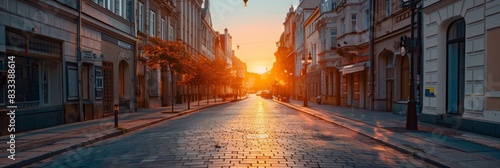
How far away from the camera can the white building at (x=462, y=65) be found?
Result: 11070 mm

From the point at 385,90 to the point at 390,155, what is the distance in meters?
14.9

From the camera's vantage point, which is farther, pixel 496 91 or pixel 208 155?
pixel 496 91

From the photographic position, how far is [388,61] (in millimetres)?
22406

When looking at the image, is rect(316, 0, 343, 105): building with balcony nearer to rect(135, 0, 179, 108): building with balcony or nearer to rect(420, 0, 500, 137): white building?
rect(135, 0, 179, 108): building with balcony

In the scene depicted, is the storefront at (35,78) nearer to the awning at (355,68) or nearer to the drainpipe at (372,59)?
the drainpipe at (372,59)

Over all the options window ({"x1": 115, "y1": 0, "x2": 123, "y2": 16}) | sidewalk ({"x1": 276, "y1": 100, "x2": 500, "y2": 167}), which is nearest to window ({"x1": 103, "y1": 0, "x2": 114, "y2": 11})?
window ({"x1": 115, "y1": 0, "x2": 123, "y2": 16})

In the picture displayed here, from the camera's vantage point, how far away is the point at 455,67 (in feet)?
45.3

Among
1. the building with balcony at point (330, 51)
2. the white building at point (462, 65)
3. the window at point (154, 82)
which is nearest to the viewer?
the white building at point (462, 65)

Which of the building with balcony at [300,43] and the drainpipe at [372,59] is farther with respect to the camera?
the building with balcony at [300,43]

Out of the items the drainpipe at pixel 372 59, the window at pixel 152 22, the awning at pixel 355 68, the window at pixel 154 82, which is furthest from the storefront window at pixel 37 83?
the awning at pixel 355 68

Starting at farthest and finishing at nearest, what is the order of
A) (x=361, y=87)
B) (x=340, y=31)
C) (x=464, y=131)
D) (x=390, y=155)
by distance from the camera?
(x=340, y=31) < (x=361, y=87) < (x=464, y=131) < (x=390, y=155)

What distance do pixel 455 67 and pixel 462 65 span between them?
1.37 feet

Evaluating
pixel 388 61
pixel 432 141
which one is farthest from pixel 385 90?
pixel 432 141

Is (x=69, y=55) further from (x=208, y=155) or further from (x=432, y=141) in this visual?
(x=432, y=141)
